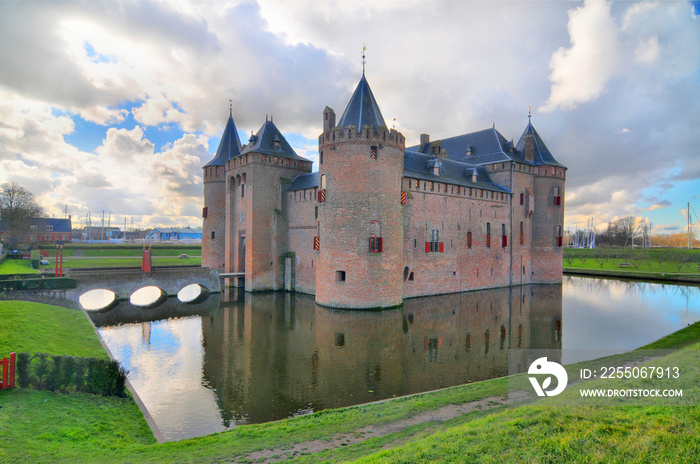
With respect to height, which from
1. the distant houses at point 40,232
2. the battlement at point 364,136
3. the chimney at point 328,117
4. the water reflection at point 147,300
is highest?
the chimney at point 328,117

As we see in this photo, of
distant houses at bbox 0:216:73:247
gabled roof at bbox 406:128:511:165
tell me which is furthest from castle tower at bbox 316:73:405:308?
distant houses at bbox 0:216:73:247

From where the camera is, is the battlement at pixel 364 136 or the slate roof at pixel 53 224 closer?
the battlement at pixel 364 136

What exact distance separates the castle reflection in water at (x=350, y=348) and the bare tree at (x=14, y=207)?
3878cm

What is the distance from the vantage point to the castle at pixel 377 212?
19172 mm

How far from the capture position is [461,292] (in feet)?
82.7

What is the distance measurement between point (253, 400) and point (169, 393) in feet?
7.12

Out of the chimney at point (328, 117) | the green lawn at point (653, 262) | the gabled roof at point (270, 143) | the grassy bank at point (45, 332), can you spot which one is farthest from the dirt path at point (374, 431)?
the green lawn at point (653, 262)

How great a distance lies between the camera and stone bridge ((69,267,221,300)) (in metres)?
19.0

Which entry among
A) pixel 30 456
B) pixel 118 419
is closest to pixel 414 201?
pixel 118 419

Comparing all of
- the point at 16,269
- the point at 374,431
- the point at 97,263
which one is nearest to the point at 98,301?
the point at 16,269

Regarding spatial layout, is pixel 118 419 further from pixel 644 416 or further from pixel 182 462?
pixel 644 416

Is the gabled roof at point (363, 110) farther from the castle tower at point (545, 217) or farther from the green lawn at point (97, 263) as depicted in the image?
the green lawn at point (97, 263)

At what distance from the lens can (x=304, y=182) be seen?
81.6 ft

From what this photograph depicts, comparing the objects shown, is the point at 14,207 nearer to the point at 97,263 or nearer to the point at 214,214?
the point at 97,263
